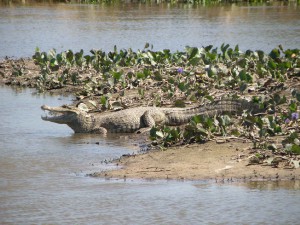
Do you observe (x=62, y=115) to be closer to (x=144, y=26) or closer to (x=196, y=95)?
(x=196, y=95)

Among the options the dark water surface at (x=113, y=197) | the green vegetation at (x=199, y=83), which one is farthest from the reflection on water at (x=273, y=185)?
the green vegetation at (x=199, y=83)

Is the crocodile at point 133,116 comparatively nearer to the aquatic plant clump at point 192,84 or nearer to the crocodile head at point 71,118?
the crocodile head at point 71,118

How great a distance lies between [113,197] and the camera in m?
7.52

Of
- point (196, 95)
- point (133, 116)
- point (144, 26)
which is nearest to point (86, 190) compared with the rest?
point (133, 116)

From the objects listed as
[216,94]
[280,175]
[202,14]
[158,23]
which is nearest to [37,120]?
[216,94]

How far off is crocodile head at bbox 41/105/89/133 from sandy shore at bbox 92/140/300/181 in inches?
90.4

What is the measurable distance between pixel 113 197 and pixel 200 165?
1318 mm

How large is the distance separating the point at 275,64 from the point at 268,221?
5948 mm

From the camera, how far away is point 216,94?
12047 mm

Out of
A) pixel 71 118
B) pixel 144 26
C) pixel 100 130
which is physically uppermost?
pixel 71 118

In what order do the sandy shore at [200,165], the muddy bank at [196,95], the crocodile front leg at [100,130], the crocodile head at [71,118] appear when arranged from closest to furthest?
the sandy shore at [200,165] < the muddy bank at [196,95] < the crocodile front leg at [100,130] < the crocodile head at [71,118]

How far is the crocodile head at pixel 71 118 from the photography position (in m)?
11.5

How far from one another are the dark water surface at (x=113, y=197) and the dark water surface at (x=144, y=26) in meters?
11.7

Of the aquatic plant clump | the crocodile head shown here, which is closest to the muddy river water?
the crocodile head
